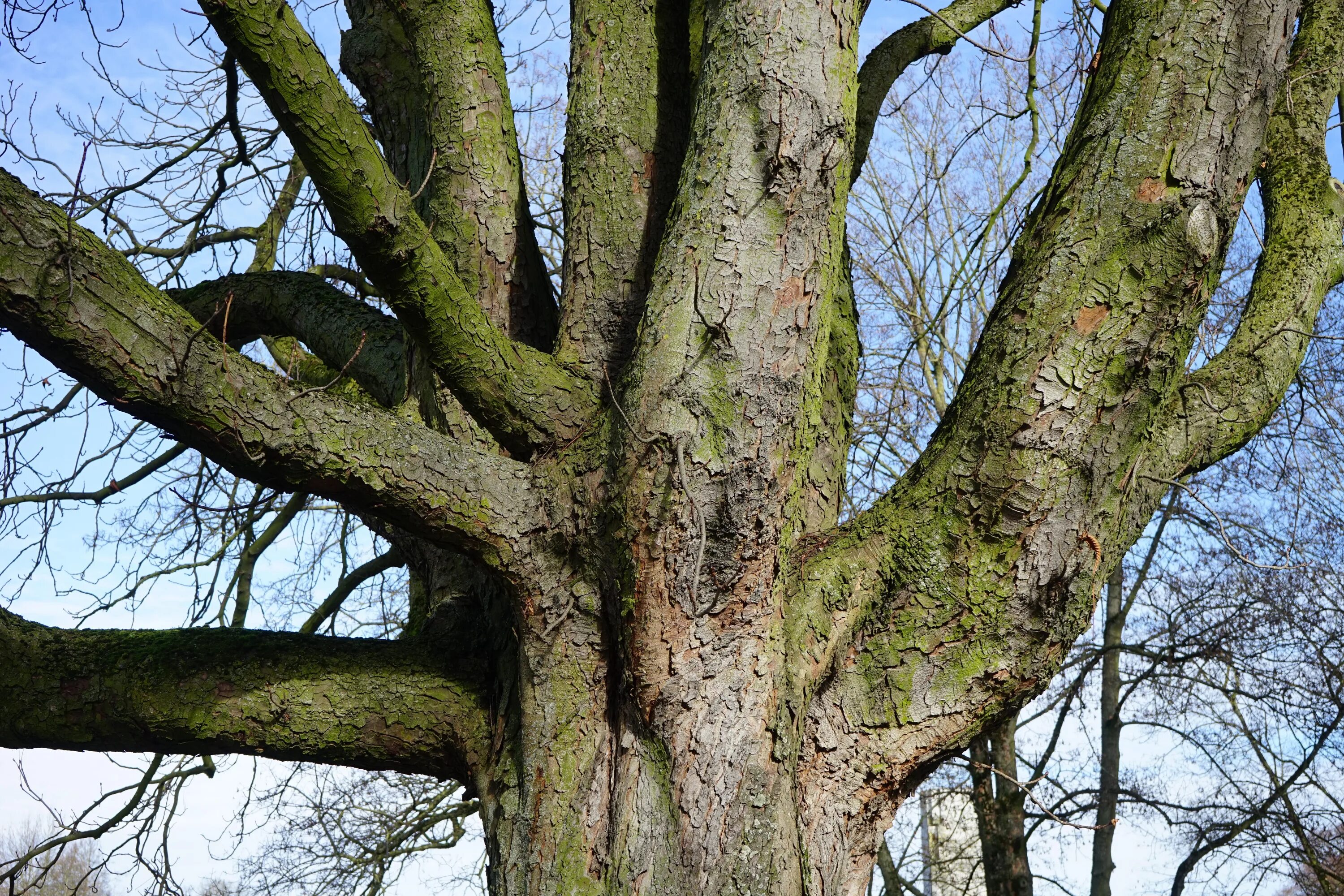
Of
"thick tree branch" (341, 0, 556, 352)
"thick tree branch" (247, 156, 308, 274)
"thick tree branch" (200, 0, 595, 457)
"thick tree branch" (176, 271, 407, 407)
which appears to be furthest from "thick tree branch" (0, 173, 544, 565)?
"thick tree branch" (247, 156, 308, 274)

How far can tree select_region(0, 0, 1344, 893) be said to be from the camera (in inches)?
86.7

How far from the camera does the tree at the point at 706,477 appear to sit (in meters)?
2.20

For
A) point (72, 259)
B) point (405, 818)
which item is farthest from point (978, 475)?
point (405, 818)

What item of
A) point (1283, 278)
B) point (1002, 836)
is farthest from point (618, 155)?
point (1002, 836)

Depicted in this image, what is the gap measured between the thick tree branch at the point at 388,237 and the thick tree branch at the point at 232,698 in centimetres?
68

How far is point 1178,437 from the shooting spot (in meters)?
2.83

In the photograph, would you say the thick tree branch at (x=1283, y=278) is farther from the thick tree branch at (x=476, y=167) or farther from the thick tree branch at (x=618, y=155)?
the thick tree branch at (x=476, y=167)

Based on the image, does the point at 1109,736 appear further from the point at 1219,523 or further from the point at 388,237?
the point at 388,237

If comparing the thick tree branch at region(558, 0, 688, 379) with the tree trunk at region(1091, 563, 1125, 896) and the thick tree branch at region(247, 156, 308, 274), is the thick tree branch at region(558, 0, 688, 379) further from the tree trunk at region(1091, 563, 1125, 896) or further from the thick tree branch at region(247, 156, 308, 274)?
the tree trunk at region(1091, 563, 1125, 896)

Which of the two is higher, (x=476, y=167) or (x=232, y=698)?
(x=476, y=167)

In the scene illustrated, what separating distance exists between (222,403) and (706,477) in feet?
3.37

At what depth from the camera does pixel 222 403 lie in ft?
6.95

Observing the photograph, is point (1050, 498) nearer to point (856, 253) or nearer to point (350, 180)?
point (350, 180)

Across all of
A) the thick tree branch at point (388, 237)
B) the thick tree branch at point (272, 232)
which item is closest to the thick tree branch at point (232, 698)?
the thick tree branch at point (388, 237)
